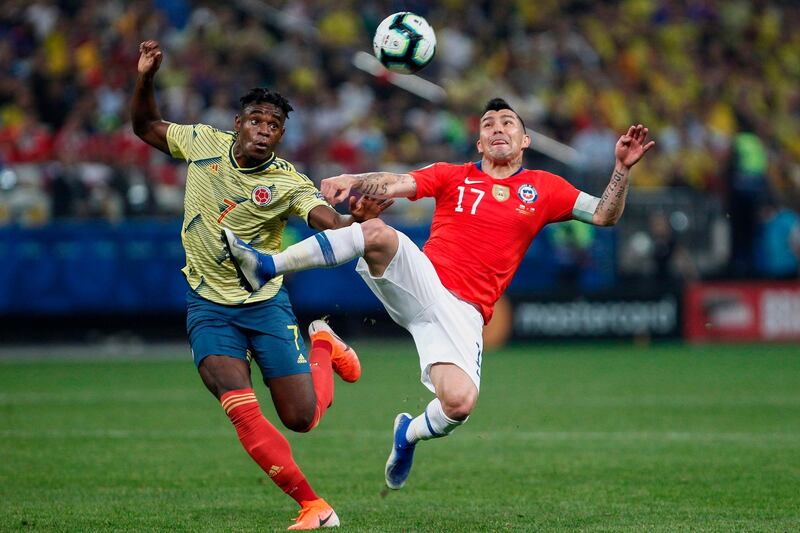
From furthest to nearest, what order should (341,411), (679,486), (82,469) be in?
(341,411)
(82,469)
(679,486)

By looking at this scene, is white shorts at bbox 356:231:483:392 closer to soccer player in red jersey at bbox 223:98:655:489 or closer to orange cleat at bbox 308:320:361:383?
soccer player in red jersey at bbox 223:98:655:489

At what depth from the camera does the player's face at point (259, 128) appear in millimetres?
7688

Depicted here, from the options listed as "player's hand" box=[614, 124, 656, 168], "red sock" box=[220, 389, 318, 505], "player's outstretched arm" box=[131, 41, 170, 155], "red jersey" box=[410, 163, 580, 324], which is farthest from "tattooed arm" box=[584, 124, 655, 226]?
"player's outstretched arm" box=[131, 41, 170, 155]

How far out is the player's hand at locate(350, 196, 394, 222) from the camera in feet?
24.8

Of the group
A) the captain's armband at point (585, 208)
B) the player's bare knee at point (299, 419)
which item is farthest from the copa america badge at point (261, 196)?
the captain's armband at point (585, 208)

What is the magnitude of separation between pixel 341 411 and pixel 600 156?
10.2 meters

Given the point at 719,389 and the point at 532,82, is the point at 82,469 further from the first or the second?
the point at 532,82

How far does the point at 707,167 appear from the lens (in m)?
21.9

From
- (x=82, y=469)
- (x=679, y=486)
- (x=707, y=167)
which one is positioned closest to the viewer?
(x=679, y=486)

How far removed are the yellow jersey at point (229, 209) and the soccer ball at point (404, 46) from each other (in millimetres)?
1182

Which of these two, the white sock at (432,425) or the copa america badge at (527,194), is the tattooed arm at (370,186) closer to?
the copa america badge at (527,194)

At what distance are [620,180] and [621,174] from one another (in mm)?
40

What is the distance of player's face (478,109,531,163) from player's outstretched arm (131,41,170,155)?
209cm

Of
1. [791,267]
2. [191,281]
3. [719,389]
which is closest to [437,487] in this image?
[191,281]
